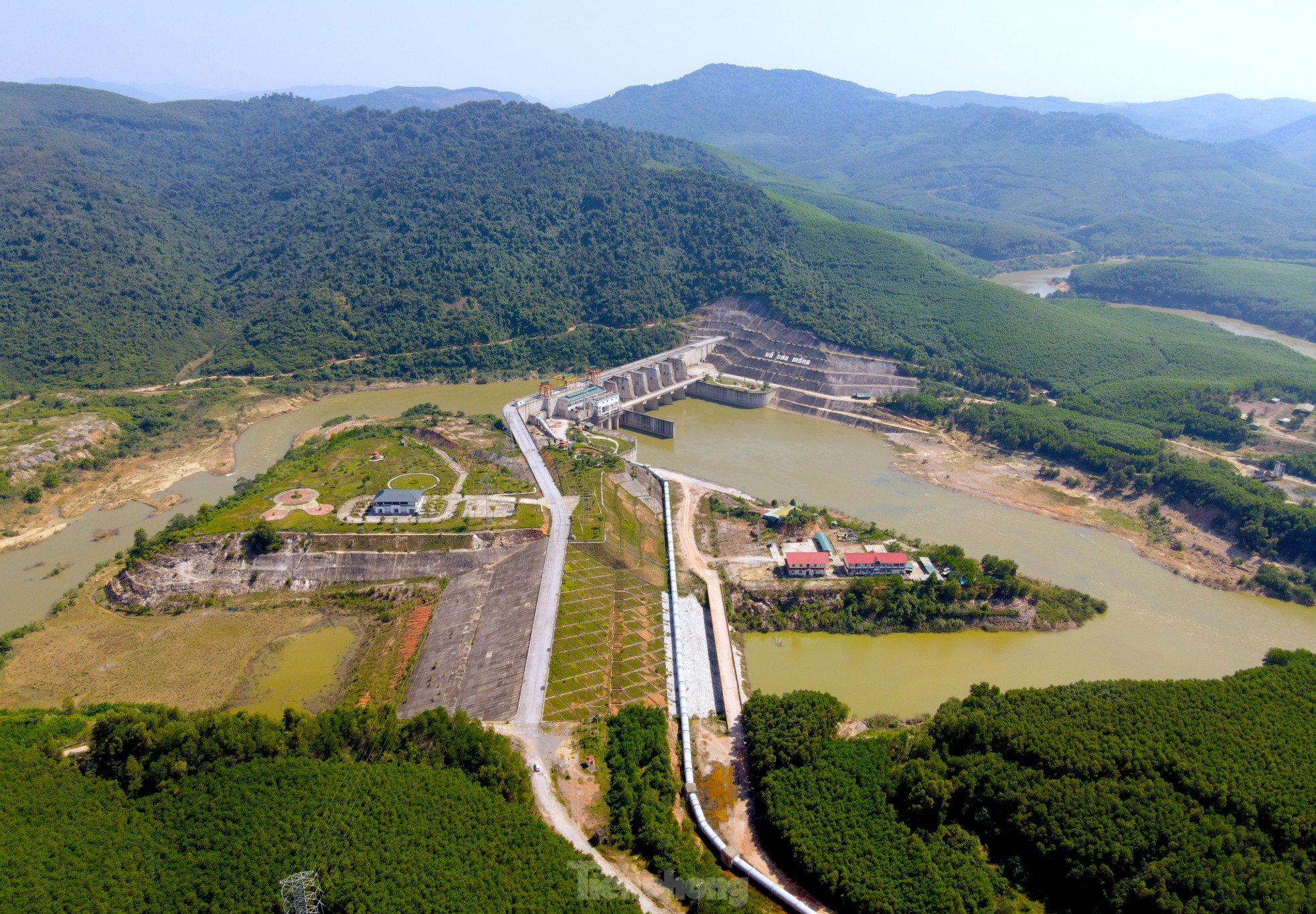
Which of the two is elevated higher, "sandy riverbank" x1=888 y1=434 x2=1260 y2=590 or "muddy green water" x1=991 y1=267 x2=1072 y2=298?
"muddy green water" x1=991 y1=267 x2=1072 y2=298

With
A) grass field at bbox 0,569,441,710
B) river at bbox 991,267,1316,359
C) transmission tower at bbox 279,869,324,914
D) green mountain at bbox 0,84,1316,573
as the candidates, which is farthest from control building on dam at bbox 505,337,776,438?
river at bbox 991,267,1316,359

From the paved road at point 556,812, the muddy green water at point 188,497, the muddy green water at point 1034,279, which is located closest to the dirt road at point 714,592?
the paved road at point 556,812

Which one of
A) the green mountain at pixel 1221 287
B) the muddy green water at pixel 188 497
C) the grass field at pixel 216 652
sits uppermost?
the green mountain at pixel 1221 287

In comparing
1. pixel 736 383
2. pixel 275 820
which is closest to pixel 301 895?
pixel 275 820

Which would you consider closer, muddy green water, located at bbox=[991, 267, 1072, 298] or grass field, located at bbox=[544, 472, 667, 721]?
grass field, located at bbox=[544, 472, 667, 721]

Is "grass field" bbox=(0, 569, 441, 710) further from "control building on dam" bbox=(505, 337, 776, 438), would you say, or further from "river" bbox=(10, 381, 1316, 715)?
"control building on dam" bbox=(505, 337, 776, 438)

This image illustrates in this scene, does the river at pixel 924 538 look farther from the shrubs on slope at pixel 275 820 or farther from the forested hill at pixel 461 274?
the forested hill at pixel 461 274

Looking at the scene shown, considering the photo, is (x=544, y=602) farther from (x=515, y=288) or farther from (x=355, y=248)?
(x=355, y=248)
